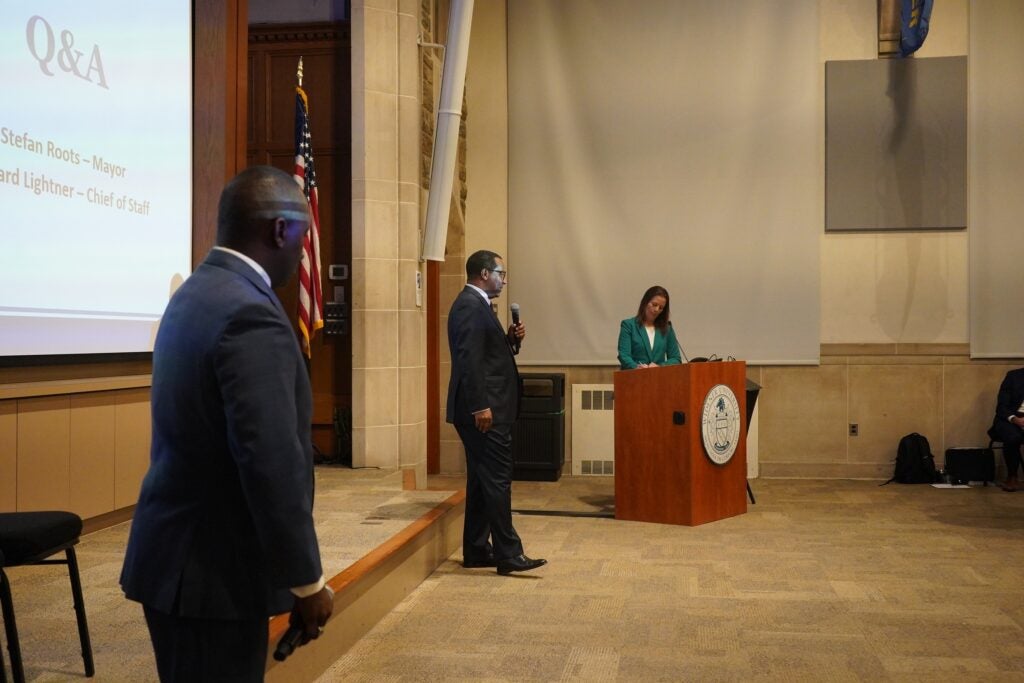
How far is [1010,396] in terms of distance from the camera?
8.24 m

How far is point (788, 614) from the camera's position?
4.32 meters

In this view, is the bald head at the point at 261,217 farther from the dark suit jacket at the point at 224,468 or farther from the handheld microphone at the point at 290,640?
the handheld microphone at the point at 290,640

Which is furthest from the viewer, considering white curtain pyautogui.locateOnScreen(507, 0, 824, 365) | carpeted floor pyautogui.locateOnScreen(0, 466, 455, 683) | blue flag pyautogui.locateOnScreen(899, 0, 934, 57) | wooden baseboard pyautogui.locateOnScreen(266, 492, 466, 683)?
white curtain pyautogui.locateOnScreen(507, 0, 824, 365)

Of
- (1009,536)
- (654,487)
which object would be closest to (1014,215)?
(1009,536)

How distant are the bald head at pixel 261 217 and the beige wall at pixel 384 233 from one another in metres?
5.78

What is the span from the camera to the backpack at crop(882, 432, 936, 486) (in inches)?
336

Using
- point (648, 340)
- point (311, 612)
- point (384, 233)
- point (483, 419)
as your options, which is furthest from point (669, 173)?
point (311, 612)

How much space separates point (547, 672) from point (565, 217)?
6.16 metres

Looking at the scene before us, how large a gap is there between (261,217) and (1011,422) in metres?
7.82

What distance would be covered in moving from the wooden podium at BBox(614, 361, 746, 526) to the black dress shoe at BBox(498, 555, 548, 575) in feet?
5.06

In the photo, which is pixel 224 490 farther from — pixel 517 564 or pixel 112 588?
pixel 517 564

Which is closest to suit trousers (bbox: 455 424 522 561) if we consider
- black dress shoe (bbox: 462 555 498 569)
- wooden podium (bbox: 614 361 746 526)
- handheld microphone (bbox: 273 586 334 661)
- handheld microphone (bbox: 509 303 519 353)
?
black dress shoe (bbox: 462 555 498 569)

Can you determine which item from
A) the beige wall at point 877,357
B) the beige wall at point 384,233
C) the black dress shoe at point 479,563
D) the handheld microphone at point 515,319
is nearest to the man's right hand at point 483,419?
the handheld microphone at point 515,319

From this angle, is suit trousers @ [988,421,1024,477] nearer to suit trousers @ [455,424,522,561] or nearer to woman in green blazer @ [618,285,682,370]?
woman in green blazer @ [618,285,682,370]
